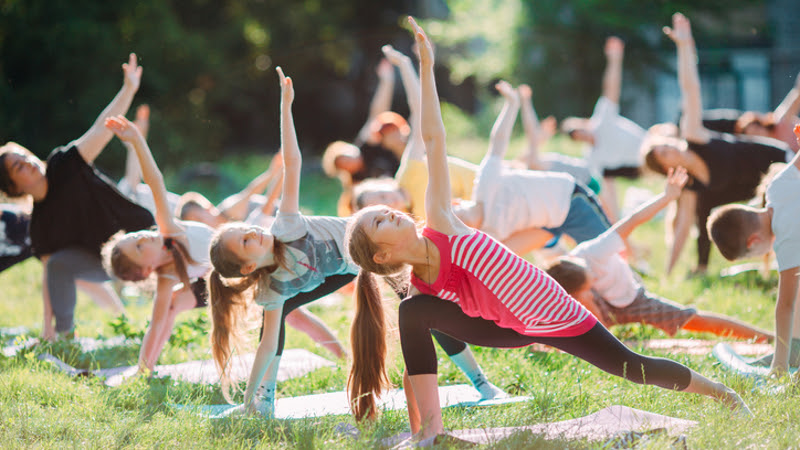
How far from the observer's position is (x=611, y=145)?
780cm

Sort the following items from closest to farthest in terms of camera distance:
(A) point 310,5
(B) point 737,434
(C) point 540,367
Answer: (B) point 737,434, (C) point 540,367, (A) point 310,5

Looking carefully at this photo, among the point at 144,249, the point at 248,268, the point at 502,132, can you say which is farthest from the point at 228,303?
the point at 502,132

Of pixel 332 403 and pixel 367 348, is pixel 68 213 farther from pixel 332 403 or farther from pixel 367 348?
pixel 367 348

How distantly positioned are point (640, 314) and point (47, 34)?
13.3 m

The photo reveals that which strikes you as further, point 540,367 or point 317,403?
point 540,367

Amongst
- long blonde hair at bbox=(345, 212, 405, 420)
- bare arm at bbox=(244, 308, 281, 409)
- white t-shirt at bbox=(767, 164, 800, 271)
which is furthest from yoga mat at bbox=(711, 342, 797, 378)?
bare arm at bbox=(244, 308, 281, 409)

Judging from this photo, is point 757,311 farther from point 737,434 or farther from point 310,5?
point 310,5

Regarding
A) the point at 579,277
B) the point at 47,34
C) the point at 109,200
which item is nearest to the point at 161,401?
the point at 109,200

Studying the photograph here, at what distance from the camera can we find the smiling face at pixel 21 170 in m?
4.97

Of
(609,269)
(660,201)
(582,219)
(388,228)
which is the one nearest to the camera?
(388,228)

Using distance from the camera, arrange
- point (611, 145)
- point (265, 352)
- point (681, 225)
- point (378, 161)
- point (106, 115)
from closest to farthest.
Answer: point (265, 352)
point (106, 115)
point (681, 225)
point (378, 161)
point (611, 145)

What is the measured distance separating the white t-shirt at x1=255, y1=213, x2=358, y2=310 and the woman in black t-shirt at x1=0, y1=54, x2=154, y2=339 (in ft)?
5.90

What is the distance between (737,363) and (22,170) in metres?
4.35

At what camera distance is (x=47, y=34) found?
14.4 meters
